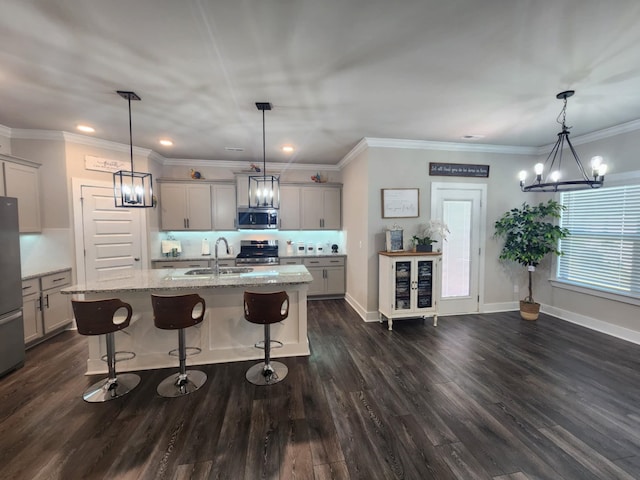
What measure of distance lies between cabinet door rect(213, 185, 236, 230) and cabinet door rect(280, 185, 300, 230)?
0.97 meters

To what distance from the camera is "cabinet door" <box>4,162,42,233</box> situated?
325 cm

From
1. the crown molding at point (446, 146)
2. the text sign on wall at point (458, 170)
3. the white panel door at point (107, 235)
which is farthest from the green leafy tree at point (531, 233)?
the white panel door at point (107, 235)

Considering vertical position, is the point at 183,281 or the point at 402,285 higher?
the point at 183,281

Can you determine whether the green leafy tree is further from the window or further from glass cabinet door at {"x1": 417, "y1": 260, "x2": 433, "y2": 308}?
glass cabinet door at {"x1": 417, "y1": 260, "x2": 433, "y2": 308}

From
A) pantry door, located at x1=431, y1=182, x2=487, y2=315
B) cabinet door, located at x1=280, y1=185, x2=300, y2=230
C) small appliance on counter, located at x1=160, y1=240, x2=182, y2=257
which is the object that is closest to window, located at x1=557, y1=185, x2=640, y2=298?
pantry door, located at x1=431, y1=182, x2=487, y2=315

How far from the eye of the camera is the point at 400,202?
421 cm

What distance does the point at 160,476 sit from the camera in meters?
1.65

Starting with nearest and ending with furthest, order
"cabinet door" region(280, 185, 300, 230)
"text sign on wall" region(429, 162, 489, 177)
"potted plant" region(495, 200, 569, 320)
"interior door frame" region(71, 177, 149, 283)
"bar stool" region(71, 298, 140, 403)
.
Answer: "bar stool" region(71, 298, 140, 403), "interior door frame" region(71, 177, 149, 283), "potted plant" region(495, 200, 569, 320), "text sign on wall" region(429, 162, 489, 177), "cabinet door" region(280, 185, 300, 230)

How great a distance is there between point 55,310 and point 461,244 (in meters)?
6.02

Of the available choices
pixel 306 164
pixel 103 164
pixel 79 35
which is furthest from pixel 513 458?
pixel 103 164

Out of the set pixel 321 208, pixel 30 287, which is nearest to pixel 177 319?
pixel 30 287

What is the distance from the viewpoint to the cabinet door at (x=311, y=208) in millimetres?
5512

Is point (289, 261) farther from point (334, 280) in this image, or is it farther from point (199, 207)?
point (199, 207)

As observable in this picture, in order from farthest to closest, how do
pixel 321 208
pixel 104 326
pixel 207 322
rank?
pixel 321 208
pixel 207 322
pixel 104 326
